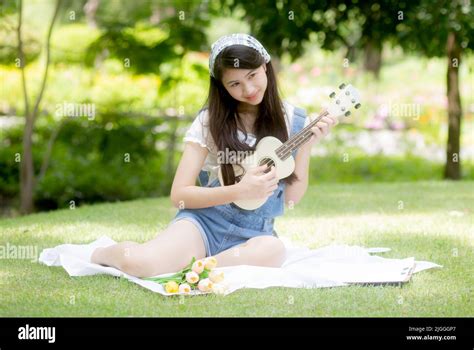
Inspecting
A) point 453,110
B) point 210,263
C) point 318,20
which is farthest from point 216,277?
point 453,110

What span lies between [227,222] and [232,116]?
0.47 meters

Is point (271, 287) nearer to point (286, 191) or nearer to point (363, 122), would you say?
point (286, 191)

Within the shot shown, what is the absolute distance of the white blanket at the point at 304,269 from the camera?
3.29 meters

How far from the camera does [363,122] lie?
9.53m

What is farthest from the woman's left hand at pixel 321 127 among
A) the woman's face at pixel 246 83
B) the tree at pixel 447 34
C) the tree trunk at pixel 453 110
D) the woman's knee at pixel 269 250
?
the tree trunk at pixel 453 110

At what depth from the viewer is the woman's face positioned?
3.40 m

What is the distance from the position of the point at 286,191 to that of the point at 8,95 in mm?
6335

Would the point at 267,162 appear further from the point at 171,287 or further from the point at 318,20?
the point at 318,20

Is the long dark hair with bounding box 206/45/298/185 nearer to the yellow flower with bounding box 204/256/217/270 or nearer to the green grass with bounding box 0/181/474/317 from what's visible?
the yellow flower with bounding box 204/256/217/270

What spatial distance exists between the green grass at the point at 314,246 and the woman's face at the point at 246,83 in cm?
83

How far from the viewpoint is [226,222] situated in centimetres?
360

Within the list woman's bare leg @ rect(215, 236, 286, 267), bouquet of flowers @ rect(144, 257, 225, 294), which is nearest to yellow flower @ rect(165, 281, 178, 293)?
bouquet of flowers @ rect(144, 257, 225, 294)
